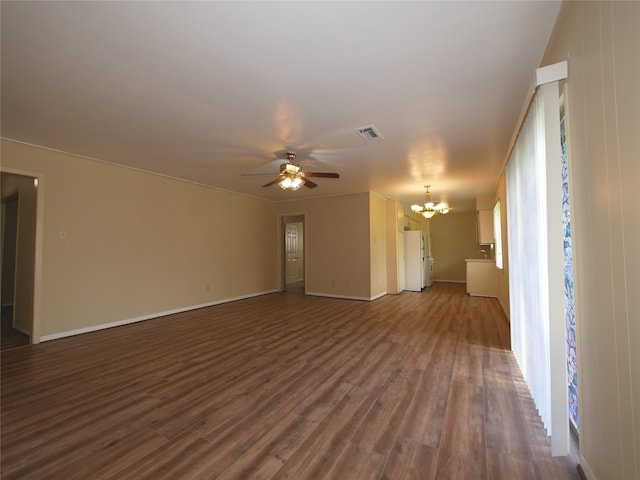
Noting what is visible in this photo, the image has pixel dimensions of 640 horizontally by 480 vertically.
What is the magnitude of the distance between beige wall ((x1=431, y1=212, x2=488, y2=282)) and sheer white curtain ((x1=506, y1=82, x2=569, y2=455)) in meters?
8.35

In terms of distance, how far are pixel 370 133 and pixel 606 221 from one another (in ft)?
8.18

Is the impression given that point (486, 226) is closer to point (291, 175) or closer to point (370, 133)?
point (370, 133)

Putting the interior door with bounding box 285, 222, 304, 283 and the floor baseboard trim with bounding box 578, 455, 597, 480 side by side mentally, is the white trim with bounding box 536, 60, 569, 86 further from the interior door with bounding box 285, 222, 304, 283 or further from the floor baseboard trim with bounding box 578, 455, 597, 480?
the interior door with bounding box 285, 222, 304, 283

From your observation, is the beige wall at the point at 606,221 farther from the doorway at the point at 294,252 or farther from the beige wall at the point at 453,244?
the beige wall at the point at 453,244

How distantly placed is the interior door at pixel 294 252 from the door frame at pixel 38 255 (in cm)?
626

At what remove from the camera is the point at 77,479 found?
4.79 ft

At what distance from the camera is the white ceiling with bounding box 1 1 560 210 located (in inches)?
63.7

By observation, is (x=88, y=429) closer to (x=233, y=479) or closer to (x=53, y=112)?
(x=233, y=479)

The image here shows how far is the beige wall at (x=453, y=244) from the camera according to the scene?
1002 cm

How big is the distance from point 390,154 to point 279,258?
4.92 metres

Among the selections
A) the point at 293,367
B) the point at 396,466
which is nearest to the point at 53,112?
the point at 293,367

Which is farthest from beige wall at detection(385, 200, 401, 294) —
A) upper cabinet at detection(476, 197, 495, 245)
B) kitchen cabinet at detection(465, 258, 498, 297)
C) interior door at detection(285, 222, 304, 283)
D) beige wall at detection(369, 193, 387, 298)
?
interior door at detection(285, 222, 304, 283)

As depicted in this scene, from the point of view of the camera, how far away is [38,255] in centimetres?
361

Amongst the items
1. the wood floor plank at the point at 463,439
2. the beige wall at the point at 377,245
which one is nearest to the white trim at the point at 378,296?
the beige wall at the point at 377,245
